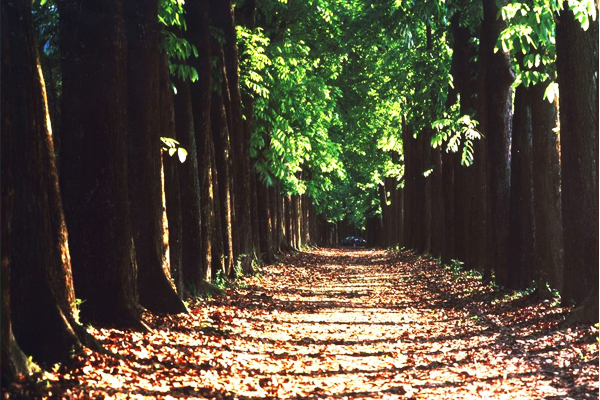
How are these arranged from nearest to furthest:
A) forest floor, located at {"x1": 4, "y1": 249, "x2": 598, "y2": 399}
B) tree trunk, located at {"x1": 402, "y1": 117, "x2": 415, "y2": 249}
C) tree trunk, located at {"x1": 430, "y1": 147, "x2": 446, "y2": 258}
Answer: forest floor, located at {"x1": 4, "y1": 249, "x2": 598, "y2": 399} < tree trunk, located at {"x1": 430, "y1": 147, "x2": 446, "y2": 258} < tree trunk, located at {"x1": 402, "y1": 117, "x2": 415, "y2": 249}

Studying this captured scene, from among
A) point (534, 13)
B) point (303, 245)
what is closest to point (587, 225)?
point (534, 13)

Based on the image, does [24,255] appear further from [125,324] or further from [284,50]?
[284,50]

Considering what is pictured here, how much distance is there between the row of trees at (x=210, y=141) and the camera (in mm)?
7617

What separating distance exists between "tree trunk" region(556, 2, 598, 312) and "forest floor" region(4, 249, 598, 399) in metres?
1.27

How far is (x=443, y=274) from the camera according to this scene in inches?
931

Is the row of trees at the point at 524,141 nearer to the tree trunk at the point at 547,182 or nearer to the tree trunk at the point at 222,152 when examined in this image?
the tree trunk at the point at 547,182

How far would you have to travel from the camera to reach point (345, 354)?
1072 cm

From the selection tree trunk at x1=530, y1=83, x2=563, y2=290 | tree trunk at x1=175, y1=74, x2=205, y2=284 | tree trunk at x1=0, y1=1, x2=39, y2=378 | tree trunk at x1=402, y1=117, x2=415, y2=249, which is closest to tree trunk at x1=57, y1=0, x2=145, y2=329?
tree trunk at x1=0, y1=1, x2=39, y2=378

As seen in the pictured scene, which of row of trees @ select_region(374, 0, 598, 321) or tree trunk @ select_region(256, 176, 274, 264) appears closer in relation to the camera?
Answer: row of trees @ select_region(374, 0, 598, 321)

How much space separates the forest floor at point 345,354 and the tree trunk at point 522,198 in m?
0.58

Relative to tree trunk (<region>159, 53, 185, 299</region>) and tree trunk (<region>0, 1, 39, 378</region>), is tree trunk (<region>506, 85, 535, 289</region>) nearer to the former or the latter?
tree trunk (<region>159, 53, 185, 299</region>)

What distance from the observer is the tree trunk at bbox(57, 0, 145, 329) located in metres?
9.91

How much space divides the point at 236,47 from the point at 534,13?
11708mm

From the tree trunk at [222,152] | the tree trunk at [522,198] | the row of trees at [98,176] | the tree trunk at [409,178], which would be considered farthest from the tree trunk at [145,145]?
the tree trunk at [409,178]
